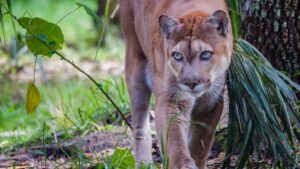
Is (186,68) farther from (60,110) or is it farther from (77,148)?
(60,110)

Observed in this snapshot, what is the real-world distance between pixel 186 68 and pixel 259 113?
571 mm

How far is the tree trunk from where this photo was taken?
16.6ft

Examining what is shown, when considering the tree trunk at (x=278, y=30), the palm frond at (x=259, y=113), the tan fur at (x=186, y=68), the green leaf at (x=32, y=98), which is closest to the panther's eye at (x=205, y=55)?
the tan fur at (x=186, y=68)

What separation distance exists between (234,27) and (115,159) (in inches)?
44.0

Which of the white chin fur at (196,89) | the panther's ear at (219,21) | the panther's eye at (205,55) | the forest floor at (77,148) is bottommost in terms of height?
the forest floor at (77,148)

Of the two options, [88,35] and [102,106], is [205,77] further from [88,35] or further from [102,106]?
[88,35]

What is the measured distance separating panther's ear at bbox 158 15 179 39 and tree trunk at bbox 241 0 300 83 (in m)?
1.04

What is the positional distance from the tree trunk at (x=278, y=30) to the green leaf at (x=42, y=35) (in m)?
1.33

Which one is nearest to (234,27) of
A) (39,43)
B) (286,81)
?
(286,81)

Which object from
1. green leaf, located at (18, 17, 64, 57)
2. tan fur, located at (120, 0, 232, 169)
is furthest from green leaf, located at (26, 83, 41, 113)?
tan fur, located at (120, 0, 232, 169)

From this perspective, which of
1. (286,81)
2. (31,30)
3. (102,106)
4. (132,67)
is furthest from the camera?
(102,106)

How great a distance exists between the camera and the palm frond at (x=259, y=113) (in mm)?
Answer: 4418

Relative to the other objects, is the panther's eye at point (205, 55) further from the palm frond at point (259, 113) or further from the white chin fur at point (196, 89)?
the palm frond at point (259, 113)

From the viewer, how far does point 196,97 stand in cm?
432
